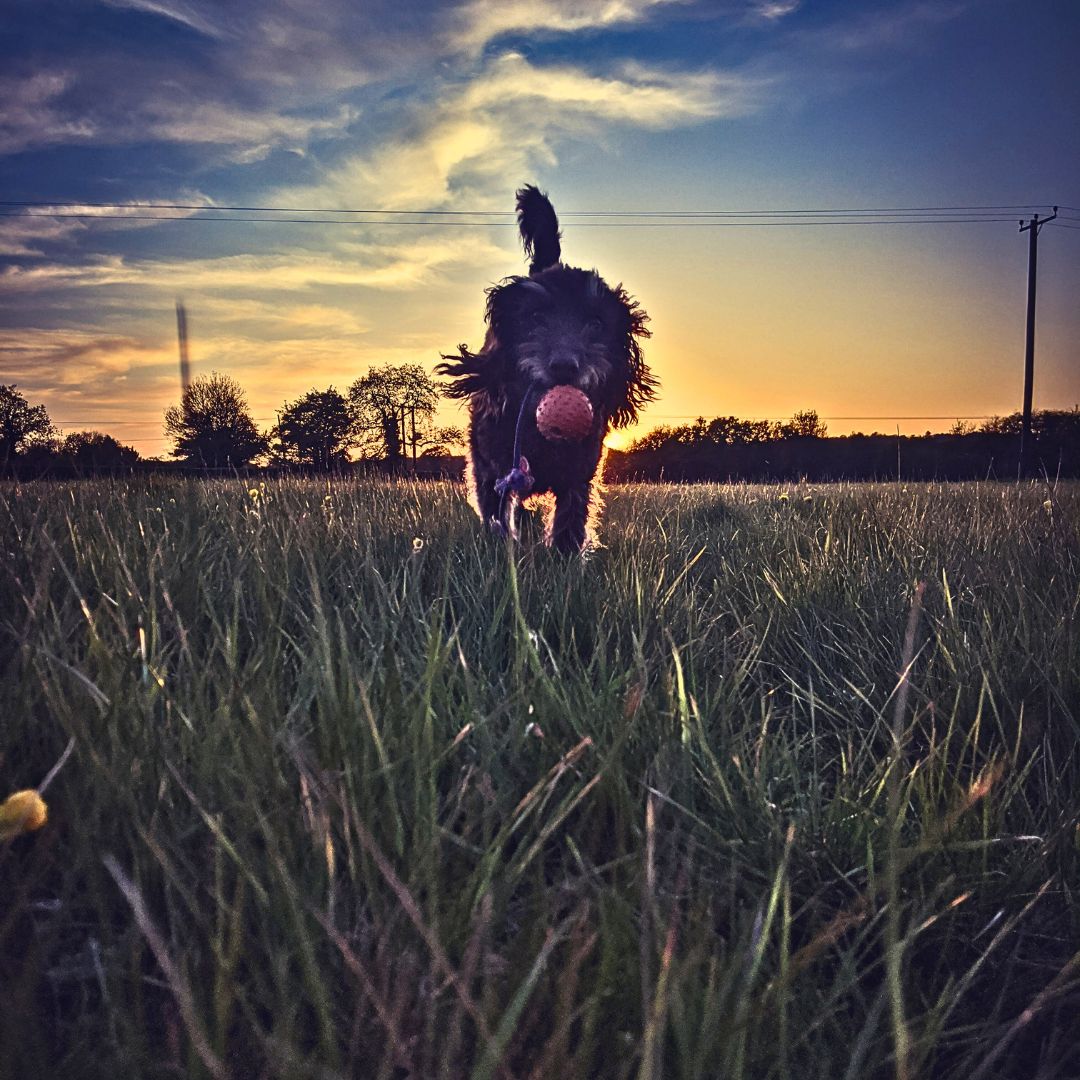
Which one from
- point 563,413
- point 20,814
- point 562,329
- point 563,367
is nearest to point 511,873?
point 20,814

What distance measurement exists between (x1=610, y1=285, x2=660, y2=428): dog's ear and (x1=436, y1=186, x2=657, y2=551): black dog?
0.03ft

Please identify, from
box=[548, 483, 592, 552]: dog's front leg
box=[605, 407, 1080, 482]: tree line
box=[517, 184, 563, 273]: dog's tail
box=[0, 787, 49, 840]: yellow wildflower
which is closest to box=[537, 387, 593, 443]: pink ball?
box=[548, 483, 592, 552]: dog's front leg

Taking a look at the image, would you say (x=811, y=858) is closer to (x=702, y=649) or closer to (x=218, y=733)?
(x=218, y=733)

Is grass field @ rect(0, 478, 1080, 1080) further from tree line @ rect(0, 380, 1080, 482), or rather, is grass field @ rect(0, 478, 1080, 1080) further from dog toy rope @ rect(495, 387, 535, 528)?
tree line @ rect(0, 380, 1080, 482)

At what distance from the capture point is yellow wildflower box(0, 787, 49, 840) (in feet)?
2.66

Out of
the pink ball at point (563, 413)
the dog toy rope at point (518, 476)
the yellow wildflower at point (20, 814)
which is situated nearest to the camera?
the yellow wildflower at point (20, 814)

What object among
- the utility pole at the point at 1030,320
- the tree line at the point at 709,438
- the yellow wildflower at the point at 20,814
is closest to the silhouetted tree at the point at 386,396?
the tree line at the point at 709,438

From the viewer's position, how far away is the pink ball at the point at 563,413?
407cm

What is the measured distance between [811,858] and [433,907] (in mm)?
588

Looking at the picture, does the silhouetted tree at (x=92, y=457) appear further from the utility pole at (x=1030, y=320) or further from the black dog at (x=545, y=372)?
the utility pole at (x=1030, y=320)

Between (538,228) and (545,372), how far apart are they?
1550mm

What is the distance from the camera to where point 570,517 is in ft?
15.1

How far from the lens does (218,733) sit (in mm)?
1067

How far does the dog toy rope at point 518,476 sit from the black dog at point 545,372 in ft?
0.05
